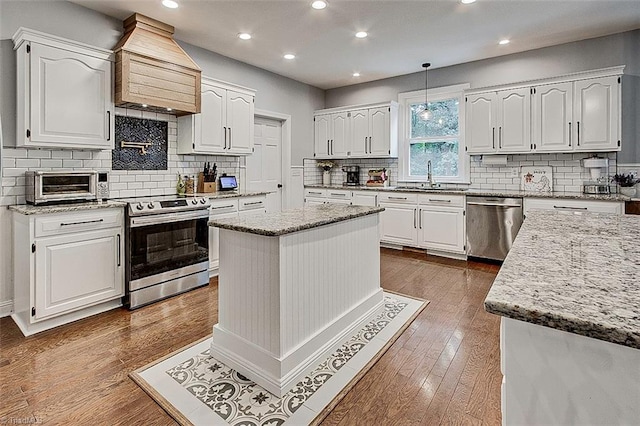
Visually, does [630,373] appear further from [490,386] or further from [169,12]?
[169,12]

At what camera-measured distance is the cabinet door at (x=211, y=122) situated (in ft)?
13.4

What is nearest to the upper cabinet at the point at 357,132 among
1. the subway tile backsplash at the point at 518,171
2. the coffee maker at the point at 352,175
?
the coffee maker at the point at 352,175

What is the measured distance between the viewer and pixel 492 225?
Answer: 4.45 meters

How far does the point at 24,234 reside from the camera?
269 centimetres

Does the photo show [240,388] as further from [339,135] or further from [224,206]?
[339,135]

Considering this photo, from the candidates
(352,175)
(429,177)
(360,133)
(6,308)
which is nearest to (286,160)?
(352,175)

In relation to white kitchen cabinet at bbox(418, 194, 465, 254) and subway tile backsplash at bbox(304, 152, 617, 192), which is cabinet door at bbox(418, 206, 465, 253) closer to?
white kitchen cabinet at bbox(418, 194, 465, 254)

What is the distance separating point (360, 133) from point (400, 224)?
1.78m

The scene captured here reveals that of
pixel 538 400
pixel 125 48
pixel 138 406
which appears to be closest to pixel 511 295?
pixel 538 400

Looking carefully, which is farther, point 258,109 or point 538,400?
point 258,109

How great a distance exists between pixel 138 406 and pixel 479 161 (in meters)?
4.95

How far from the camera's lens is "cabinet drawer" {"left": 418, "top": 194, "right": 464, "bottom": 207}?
468 cm

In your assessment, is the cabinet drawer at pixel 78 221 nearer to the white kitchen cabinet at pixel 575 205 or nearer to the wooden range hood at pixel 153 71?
the wooden range hood at pixel 153 71

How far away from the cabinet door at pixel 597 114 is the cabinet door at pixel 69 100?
200 inches
